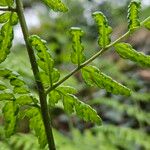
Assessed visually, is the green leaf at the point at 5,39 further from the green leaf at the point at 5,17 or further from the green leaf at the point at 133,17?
the green leaf at the point at 133,17

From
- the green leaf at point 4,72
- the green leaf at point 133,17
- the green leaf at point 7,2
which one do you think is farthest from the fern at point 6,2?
the green leaf at point 133,17

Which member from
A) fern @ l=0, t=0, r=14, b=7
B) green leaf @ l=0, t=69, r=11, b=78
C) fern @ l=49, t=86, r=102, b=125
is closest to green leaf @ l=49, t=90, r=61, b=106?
fern @ l=49, t=86, r=102, b=125

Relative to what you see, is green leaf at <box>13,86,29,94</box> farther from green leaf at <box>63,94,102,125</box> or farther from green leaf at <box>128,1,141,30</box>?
green leaf at <box>128,1,141,30</box>

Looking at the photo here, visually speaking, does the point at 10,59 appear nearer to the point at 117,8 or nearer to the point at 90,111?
the point at 90,111

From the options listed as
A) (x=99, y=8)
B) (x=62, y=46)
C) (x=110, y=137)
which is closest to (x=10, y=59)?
(x=110, y=137)

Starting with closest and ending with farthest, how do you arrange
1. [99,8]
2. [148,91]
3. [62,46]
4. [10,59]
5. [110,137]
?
[10,59] → [110,137] → [62,46] → [148,91] → [99,8]

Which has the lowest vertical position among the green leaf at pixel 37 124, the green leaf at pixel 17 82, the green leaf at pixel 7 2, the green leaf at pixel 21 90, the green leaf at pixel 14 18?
the green leaf at pixel 37 124

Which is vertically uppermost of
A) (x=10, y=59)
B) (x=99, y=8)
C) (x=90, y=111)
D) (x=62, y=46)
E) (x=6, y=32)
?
(x=99, y=8)
